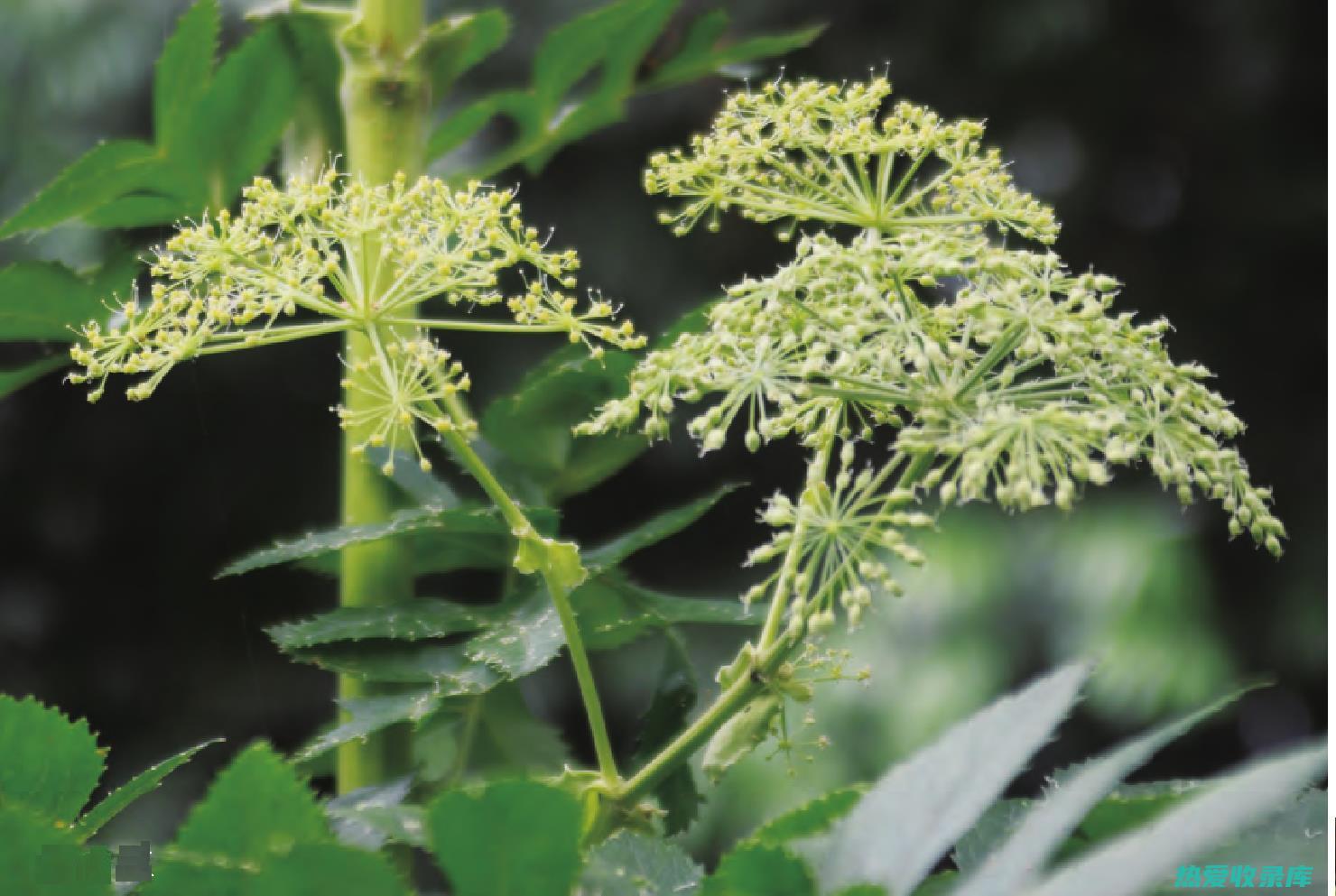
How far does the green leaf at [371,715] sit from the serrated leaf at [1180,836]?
A: 22 centimetres

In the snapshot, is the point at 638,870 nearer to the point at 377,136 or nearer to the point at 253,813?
the point at 253,813

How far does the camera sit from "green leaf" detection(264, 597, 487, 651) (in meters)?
0.39

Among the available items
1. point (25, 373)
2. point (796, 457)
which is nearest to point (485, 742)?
point (25, 373)

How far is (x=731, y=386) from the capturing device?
334 mm

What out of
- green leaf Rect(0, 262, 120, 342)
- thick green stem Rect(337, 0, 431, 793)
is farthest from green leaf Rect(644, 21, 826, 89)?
green leaf Rect(0, 262, 120, 342)

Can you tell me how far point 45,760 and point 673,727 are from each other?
19cm

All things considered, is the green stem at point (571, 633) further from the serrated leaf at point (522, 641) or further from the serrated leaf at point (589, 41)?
the serrated leaf at point (589, 41)

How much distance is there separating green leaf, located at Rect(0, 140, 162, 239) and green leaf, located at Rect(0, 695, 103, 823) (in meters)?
0.19

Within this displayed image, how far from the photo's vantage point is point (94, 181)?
17.7 inches

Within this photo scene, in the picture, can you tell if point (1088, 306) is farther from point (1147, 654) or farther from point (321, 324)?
point (1147, 654)

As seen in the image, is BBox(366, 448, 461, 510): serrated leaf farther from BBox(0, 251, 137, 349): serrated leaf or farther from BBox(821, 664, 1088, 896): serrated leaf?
BBox(821, 664, 1088, 896): serrated leaf

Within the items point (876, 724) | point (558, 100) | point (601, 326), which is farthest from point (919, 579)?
point (601, 326)

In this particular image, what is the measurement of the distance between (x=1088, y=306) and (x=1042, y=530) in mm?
1197

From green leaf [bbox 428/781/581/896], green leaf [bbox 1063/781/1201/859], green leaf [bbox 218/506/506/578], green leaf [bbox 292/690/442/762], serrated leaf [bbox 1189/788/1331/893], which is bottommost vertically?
serrated leaf [bbox 1189/788/1331/893]
